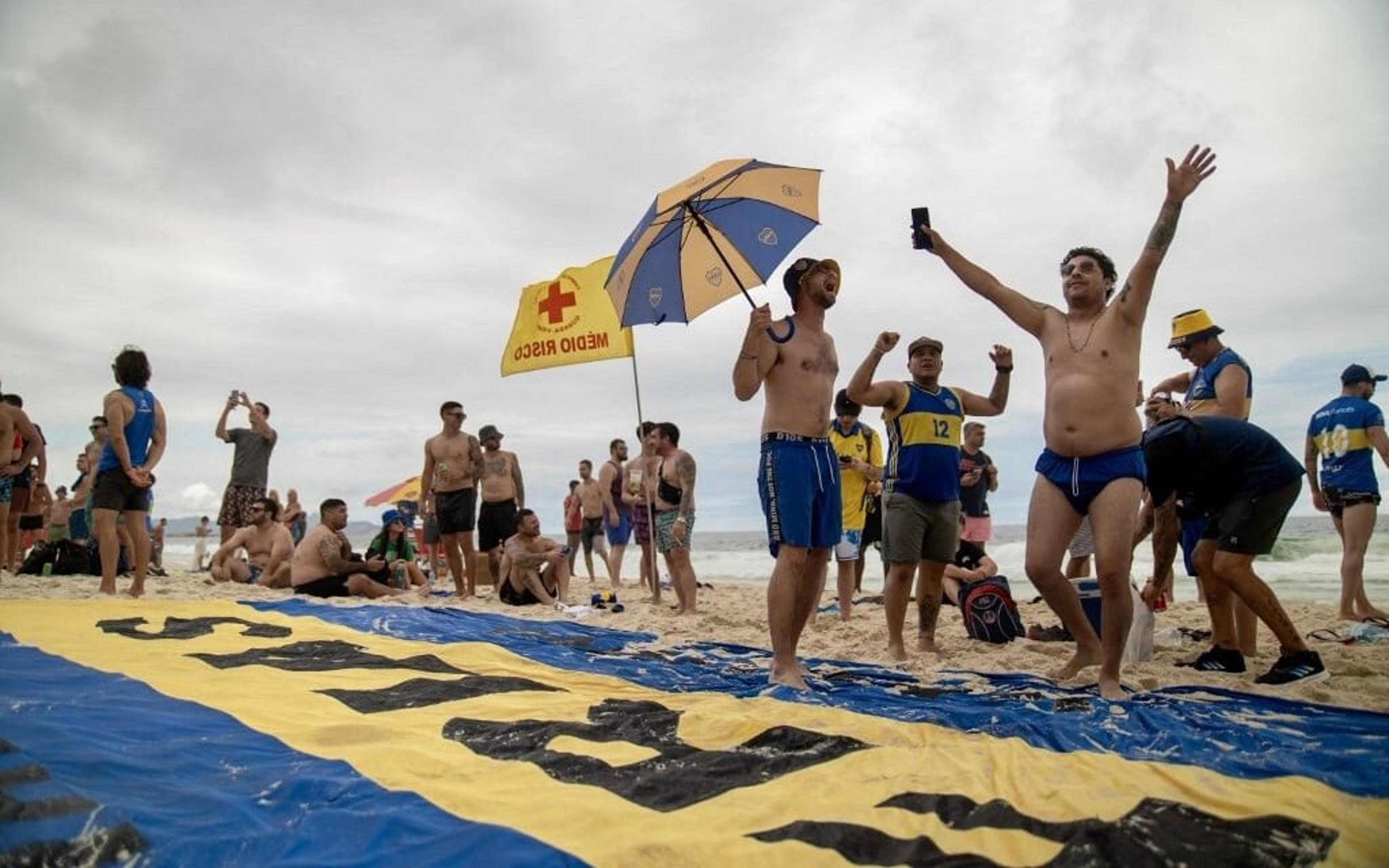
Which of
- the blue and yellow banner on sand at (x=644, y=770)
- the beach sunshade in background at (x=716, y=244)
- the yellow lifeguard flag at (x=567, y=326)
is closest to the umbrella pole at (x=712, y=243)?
the beach sunshade in background at (x=716, y=244)

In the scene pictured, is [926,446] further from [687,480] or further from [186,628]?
[186,628]

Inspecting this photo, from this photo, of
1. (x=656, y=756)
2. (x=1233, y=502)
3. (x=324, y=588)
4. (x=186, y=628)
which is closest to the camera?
(x=656, y=756)

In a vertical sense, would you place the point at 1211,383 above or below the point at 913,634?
above

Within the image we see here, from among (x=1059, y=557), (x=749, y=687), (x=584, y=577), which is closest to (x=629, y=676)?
(x=749, y=687)

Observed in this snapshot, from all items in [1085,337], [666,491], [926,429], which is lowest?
[666,491]

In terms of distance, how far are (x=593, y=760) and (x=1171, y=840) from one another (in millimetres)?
1564

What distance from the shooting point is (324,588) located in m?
8.66

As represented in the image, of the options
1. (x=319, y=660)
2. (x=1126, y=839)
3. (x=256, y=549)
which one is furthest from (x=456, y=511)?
(x=1126, y=839)

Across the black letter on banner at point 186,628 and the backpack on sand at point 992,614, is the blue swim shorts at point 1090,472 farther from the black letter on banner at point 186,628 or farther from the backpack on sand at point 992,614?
the black letter on banner at point 186,628

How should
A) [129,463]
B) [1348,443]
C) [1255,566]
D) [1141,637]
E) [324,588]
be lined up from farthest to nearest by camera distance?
[1255,566], [324,588], [129,463], [1348,443], [1141,637]

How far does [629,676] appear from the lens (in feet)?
14.0

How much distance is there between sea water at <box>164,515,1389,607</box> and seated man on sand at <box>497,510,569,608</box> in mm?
4362

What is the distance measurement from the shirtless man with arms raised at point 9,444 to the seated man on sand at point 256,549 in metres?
2.13

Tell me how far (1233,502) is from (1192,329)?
52.1 inches
